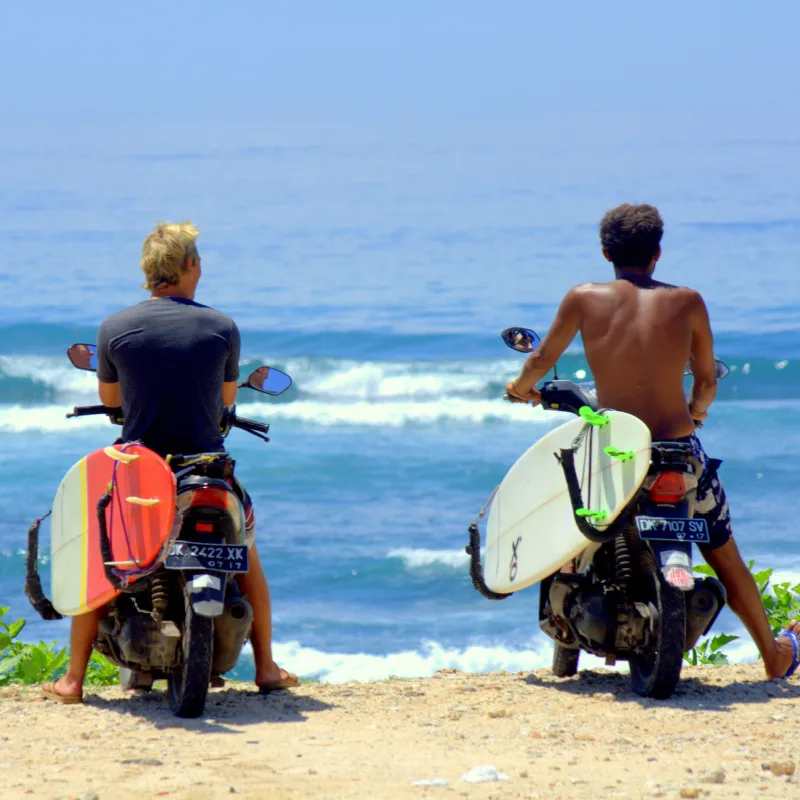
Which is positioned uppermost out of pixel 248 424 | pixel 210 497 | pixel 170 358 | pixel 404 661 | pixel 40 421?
pixel 170 358

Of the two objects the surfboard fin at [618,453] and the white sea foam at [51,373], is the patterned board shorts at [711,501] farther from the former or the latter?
the white sea foam at [51,373]

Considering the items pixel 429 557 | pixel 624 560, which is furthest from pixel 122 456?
pixel 429 557

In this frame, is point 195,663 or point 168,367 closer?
point 195,663

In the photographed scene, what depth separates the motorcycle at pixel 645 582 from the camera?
505 centimetres

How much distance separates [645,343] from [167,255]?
69.7 inches

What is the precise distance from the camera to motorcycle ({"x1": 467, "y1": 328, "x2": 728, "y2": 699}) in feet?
16.6

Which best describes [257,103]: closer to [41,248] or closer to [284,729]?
[41,248]

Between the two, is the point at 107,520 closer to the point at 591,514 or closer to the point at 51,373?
the point at 591,514

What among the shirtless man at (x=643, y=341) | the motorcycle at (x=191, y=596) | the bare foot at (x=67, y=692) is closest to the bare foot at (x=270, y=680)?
the motorcycle at (x=191, y=596)

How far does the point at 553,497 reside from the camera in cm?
552

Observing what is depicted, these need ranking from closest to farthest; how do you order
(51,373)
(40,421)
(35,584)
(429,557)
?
(35,584)
(429,557)
(40,421)
(51,373)

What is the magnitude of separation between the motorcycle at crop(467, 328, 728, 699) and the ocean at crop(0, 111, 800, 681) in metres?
3.64

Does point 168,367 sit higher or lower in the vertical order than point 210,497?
higher

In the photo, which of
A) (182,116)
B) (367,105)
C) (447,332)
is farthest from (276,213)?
(367,105)
